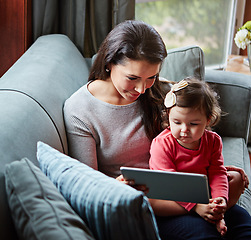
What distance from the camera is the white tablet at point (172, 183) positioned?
3.60 ft

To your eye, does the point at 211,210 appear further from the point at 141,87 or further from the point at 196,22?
the point at 196,22

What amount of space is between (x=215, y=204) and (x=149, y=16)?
2.02m

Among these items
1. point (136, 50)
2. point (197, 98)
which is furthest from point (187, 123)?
point (136, 50)

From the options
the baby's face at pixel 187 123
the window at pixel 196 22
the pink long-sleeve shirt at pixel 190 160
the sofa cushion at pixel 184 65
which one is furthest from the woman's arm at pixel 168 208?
A: the window at pixel 196 22

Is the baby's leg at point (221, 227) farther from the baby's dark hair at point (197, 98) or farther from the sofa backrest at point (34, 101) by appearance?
the sofa backrest at point (34, 101)

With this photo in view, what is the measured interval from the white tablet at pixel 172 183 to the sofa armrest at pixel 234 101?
3.38 ft

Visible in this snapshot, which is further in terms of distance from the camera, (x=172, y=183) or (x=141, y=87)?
(x=141, y=87)

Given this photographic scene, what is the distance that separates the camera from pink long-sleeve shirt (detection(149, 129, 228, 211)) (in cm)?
139

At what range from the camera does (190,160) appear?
1.42m

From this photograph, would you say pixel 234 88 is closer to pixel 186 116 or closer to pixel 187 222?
pixel 186 116

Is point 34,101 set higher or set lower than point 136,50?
lower

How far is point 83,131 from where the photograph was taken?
141 cm

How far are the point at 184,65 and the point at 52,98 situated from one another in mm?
862

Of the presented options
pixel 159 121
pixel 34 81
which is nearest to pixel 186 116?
pixel 159 121
